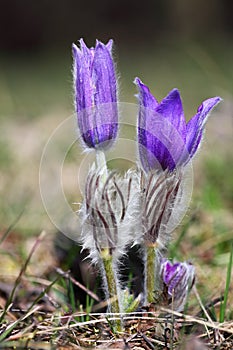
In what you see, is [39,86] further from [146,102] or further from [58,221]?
[146,102]

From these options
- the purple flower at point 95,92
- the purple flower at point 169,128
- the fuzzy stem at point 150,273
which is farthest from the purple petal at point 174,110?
the fuzzy stem at point 150,273

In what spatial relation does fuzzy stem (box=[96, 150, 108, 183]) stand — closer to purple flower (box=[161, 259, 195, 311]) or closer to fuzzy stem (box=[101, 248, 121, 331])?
fuzzy stem (box=[101, 248, 121, 331])

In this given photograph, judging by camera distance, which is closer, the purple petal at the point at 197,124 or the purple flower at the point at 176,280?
the purple petal at the point at 197,124

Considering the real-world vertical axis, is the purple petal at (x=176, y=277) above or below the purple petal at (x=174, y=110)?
below

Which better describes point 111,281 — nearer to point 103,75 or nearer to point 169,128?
point 169,128

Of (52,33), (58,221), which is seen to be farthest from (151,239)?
(52,33)

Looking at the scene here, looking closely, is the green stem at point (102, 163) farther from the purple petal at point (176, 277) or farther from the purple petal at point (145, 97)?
the purple petal at point (176, 277)

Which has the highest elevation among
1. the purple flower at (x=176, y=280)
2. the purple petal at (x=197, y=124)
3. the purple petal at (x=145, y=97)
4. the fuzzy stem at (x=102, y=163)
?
the purple petal at (x=145, y=97)
